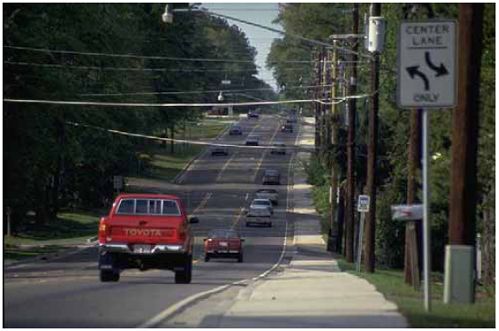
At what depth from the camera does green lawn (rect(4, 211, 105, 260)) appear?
52406 mm

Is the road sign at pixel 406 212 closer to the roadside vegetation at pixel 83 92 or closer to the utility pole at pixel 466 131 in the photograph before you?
the utility pole at pixel 466 131

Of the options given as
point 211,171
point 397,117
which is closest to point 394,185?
point 397,117

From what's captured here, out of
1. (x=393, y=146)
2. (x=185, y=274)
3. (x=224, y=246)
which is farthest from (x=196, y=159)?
(x=185, y=274)

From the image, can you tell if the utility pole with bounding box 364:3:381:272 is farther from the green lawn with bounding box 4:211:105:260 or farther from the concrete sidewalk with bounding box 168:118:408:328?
the green lawn with bounding box 4:211:105:260

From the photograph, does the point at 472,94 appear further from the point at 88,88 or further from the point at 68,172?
the point at 68,172

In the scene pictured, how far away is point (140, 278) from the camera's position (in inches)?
1180

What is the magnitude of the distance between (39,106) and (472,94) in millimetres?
30109

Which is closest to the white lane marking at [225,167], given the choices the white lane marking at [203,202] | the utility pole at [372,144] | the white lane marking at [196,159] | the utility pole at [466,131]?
the white lane marking at [196,159]

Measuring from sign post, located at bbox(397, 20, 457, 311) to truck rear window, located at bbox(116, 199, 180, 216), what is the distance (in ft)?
39.1

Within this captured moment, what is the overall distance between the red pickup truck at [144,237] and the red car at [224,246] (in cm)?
2133

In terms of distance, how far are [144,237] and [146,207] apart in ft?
3.82

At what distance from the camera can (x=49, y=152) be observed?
51.0 meters

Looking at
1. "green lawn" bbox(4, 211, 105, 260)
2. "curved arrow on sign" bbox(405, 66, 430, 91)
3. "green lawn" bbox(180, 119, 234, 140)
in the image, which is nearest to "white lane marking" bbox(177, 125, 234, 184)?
"green lawn" bbox(180, 119, 234, 140)

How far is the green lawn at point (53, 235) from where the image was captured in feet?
172
